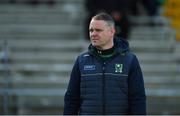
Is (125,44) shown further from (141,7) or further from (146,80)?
(141,7)

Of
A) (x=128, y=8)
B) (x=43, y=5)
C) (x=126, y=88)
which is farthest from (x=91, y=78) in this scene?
(x=43, y=5)

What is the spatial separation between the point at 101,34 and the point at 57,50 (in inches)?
271

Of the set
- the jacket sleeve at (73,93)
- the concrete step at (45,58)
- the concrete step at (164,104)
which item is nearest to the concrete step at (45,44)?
the concrete step at (45,58)

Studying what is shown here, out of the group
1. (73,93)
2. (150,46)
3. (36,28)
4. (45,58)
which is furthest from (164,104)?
(73,93)

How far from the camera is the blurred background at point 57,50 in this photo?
36.2 feet

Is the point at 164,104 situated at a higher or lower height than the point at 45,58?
lower

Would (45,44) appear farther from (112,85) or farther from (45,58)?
(112,85)

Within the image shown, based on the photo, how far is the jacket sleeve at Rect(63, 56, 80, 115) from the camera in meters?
5.84

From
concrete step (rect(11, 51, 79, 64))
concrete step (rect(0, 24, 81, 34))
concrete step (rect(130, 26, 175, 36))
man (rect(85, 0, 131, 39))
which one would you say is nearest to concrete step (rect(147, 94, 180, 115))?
man (rect(85, 0, 131, 39))

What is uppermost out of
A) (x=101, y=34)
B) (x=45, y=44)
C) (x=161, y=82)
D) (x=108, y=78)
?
(x=101, y=34)

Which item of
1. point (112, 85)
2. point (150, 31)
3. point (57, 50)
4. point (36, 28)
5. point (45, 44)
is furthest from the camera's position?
point (150, 31)

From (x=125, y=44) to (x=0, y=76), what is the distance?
556 centimetres

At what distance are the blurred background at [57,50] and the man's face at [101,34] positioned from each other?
487 cm

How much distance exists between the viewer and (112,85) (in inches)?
225
